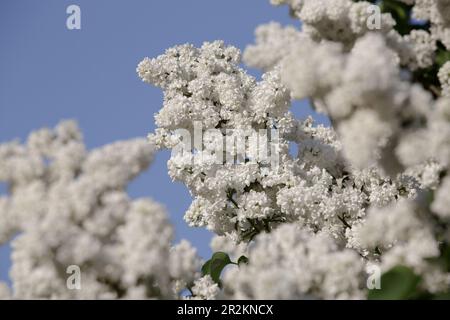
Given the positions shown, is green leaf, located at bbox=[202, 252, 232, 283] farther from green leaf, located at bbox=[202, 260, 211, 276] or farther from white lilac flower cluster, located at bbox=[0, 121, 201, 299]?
white lilac flower cluster, located at bbox=[0, 121, 201, 299]

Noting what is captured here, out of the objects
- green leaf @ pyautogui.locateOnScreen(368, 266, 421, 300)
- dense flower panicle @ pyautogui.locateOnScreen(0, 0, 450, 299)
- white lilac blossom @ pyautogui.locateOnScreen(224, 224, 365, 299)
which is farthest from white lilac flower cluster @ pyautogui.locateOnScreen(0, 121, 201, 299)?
green leaf @ pyautogui.locateOnScreen(368, 266, 421, 300)

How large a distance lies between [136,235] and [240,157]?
4523 millimetres

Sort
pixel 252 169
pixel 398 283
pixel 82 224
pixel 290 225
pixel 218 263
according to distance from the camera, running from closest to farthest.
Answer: pixel 82 224 < pixel 398 283 < pixel 290 225 < pixel 218 263 < pixel 252 169

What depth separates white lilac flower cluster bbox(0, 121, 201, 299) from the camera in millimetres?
4730

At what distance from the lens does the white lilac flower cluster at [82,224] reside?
15.5 feet

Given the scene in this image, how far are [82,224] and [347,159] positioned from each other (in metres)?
2.69

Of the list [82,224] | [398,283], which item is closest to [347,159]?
[398,283]

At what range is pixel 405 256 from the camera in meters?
5.29

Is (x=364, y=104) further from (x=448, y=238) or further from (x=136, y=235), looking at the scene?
(x=136, y=235)

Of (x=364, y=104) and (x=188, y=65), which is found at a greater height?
(x=188, y=65)

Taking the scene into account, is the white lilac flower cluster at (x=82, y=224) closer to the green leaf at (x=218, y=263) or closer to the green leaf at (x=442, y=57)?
the green leaf at (x=442, y=57)

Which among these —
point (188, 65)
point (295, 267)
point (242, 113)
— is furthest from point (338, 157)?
point (295, 267)

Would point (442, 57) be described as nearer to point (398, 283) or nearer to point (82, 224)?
point (398, 283)

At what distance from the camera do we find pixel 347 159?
654 centimetres
